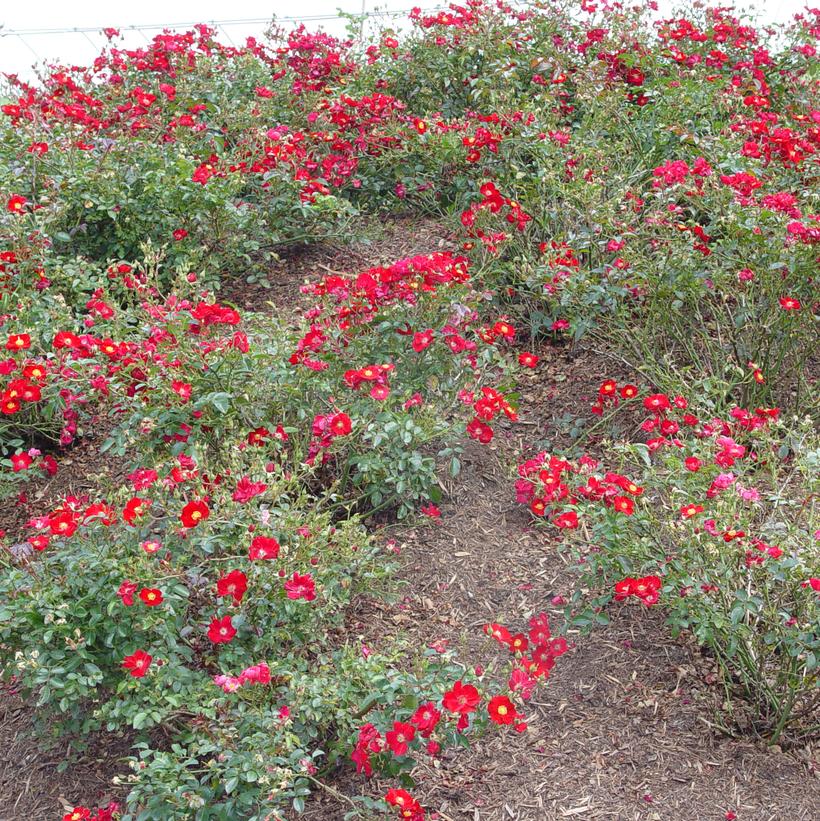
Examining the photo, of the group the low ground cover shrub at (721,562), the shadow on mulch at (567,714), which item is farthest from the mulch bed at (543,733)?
the low ground cover shrub at (721,562)

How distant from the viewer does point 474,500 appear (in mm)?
3641

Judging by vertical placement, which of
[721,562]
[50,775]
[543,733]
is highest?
[721,562]

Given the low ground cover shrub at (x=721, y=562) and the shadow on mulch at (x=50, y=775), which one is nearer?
the low ground cover shrub at (x=721, y=562)

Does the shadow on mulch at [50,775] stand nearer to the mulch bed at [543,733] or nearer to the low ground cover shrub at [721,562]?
the mulch bed at [543,733]

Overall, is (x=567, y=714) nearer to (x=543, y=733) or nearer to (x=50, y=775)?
(x=543, y=733)

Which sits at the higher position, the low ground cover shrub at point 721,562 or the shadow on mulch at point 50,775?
the low ground cover shrub at point 721,562

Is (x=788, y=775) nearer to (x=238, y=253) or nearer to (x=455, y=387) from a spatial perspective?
(x=455, y=387)

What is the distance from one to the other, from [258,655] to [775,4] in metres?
6.30

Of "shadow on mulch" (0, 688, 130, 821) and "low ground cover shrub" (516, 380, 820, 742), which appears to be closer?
"low ground cover shrub" (516, 380, 820, 742)

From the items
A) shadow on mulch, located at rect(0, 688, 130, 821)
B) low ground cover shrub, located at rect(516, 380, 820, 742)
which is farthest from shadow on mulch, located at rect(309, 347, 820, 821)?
shadow on mulch, located at rect(0, 688, 130, 821)

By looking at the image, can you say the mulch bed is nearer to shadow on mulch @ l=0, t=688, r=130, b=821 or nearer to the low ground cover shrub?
shadow on mulch @ l=0, t=688, r=130, b=821

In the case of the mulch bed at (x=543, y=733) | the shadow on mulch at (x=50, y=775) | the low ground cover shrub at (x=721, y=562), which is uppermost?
the low ground cover shrub at (x=721, y=562)

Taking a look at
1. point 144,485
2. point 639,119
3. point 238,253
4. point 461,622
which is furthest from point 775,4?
point 144,485

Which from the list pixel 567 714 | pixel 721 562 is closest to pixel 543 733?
pixel 567 714
